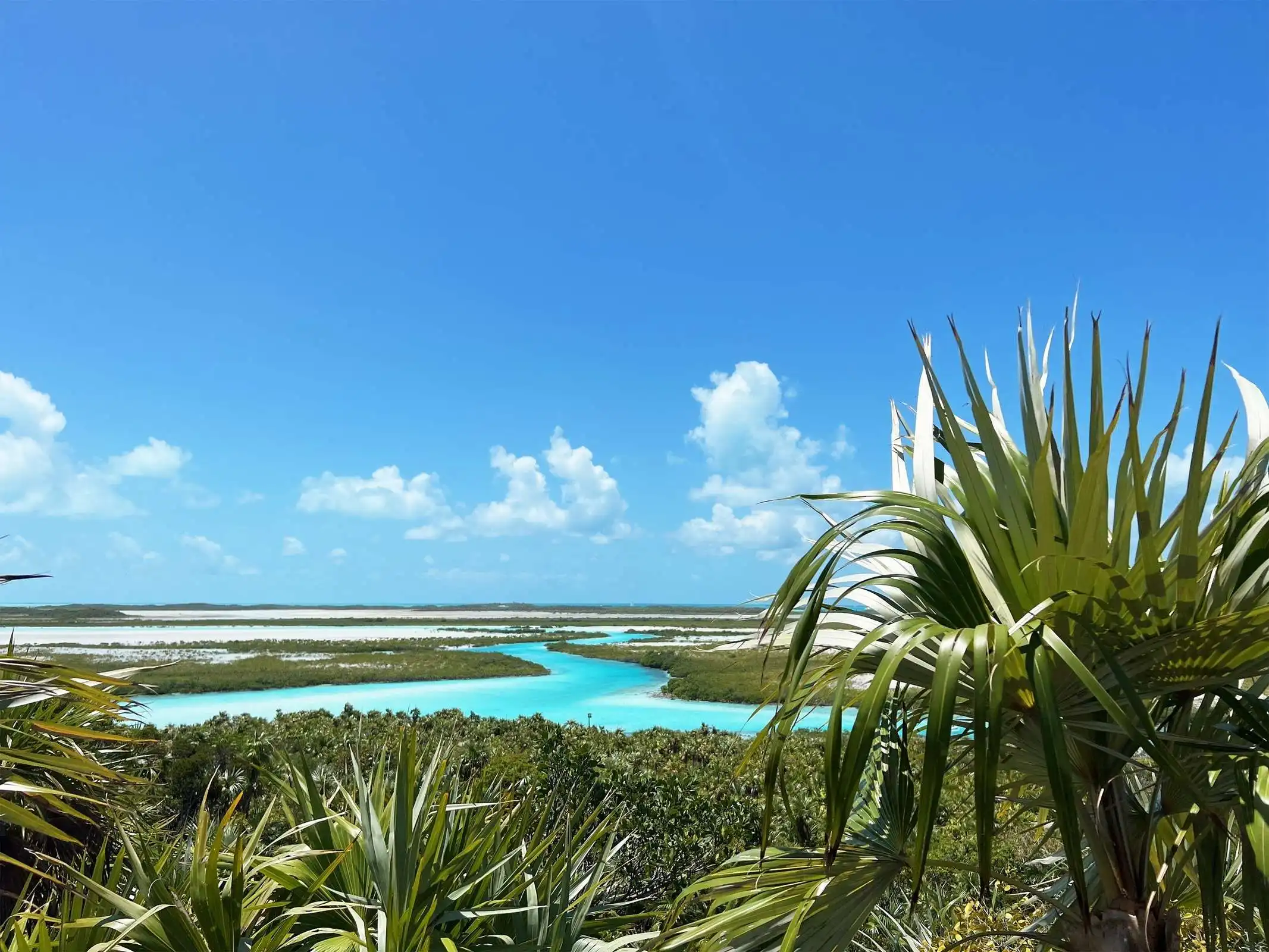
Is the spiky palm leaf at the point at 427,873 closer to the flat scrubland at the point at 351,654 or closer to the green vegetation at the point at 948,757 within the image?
the green vegetation at the point at 948,757

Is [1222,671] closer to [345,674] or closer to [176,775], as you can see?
[176,775]

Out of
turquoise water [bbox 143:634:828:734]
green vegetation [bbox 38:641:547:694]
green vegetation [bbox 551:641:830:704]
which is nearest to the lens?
turquoise water [bbox 143:634:828:734]

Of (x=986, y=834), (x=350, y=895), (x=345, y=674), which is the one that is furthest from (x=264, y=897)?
A: (x=345, y=674)

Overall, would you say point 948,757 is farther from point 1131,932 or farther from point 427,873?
point 427,873

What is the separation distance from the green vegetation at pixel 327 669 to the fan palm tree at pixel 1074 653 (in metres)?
35.7

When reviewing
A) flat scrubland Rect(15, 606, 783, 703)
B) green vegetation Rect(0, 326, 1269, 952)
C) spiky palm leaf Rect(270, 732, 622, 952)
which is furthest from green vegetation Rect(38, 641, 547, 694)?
green vegetation Rect(0, 326, 1269, 952)

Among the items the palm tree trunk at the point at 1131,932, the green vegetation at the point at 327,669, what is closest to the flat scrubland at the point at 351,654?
the green vegetation at the point at 327,669

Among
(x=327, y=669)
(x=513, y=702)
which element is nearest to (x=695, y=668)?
(x=513, y=702)

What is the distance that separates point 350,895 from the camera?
10.2 feet

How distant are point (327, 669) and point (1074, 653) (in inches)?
1718

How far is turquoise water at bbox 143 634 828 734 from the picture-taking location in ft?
85.8

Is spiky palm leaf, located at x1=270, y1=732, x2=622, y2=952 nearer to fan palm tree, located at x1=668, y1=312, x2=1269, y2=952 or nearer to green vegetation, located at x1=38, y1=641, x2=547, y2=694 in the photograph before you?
fan palm tree, located at x1=668, y1=312, x2=1269, y2=952

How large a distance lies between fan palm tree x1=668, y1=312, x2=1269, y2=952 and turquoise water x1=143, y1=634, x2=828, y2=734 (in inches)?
681

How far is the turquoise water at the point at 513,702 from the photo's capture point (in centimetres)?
2616
